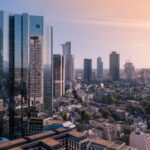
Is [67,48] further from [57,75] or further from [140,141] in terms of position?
[140,141]

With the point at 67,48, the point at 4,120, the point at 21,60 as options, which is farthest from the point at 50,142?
the point at 67,48

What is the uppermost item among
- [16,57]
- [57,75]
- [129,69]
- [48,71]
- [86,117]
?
[129,69]

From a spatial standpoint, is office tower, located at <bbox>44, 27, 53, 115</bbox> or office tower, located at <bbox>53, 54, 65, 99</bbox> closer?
office tower, located at <bbox>44, 27, 53, 115</bbox>

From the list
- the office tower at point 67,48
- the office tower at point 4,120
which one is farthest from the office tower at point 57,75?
the office tower at point 67,48

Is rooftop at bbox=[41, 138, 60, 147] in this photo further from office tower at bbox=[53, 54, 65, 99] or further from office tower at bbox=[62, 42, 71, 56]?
office tower at bbox=[62, 42, 71, 56]

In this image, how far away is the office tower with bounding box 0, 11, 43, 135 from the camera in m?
10.1

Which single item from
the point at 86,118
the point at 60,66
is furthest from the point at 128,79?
the point at 86,118

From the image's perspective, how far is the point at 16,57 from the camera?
10.3m

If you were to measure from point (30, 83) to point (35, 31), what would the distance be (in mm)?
2172

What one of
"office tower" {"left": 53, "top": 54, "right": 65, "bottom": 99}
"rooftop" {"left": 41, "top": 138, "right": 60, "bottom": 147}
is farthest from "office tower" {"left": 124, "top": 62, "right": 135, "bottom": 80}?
"rooftop" {"left": 41, "top": 138, "right": 60, "bottom": 147}

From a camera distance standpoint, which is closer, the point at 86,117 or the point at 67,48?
the point at 86,117

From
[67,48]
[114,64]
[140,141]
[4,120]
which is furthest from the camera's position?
[114,64]

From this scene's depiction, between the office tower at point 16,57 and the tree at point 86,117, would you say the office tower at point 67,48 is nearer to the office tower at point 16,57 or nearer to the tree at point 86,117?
the tree at point 86,117

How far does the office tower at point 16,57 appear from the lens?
1005 centimetres
